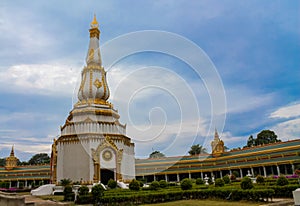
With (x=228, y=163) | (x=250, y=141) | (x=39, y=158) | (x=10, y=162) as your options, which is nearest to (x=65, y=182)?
(x=228, y=163)

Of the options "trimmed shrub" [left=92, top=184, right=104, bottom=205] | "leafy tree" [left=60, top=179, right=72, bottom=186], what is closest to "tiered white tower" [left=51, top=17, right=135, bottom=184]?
"leafy tree" [left=60, top=179, right=72, bottom=186]

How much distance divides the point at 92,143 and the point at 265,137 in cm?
4805

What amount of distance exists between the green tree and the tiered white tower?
4045cm

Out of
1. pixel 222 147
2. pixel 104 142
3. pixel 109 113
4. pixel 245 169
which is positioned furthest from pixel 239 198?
pixel 222 147

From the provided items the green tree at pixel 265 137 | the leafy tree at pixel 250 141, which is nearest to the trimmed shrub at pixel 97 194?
the green tree at pixel 265 137

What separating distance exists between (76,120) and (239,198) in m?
22.5

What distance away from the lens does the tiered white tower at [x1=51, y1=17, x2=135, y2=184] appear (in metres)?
30.0

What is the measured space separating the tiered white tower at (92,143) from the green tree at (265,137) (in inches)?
1593

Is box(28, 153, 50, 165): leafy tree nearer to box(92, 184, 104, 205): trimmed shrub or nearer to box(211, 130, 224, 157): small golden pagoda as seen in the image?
box(211, 130, 224, 157): small golden pagoda

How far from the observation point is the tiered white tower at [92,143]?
30.0 m

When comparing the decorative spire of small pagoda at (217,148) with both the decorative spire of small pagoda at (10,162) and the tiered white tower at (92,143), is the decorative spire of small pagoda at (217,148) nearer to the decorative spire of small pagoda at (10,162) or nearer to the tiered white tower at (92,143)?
the tiered white tower at (92,143)

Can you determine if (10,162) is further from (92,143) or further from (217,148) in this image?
(217,148)

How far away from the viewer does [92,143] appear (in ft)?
100

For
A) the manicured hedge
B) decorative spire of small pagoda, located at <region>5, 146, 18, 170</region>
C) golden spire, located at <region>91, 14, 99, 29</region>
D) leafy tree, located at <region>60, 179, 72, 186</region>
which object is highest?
golden spire, located at <region>91, 14, 99, 29</region>
